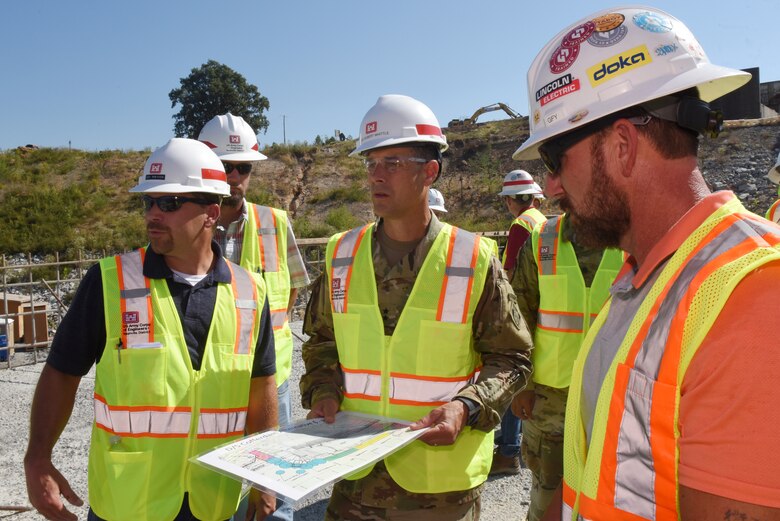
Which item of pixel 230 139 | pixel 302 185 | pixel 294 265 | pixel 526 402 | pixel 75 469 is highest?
pixel 302 185

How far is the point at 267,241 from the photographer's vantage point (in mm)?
4422

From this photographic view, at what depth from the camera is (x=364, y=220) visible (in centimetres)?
2905

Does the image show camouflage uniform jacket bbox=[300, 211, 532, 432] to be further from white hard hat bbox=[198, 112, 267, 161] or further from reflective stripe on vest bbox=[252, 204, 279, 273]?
white hard hat bbox=[198, 112, 267, 161]

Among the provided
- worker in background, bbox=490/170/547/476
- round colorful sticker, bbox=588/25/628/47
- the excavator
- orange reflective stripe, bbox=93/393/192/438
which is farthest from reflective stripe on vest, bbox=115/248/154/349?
the excavator

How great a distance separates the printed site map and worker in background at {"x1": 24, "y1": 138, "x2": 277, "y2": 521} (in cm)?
43

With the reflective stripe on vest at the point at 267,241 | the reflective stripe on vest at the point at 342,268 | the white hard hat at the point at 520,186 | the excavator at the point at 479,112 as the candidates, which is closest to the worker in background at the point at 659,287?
the reflective stripe on vest at the point at 342,268

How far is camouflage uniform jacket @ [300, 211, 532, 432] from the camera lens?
8.74 ft

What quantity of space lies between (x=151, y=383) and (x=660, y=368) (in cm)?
198

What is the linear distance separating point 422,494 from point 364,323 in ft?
2.55

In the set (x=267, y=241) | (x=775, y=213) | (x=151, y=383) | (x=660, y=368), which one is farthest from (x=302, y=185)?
(x=660, y=368)

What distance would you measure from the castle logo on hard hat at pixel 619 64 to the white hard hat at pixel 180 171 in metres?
1.96

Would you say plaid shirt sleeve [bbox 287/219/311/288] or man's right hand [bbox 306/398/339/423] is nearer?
man's right hand [bbox 306/398/339/423]

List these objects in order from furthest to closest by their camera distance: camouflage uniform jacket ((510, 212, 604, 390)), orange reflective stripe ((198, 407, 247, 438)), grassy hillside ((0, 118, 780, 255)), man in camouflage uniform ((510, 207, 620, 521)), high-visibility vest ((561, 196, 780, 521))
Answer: grassy hillside ((0, 118, 780, 255)), camouflage uniform jacket ((510, 212, 604, 390)), man in camouflage uniform ((510, 207, 620, 521)), orange reflective stripe ((198, 407, 247, 438)), high-visibility vest ((561, 196, 780, 521))

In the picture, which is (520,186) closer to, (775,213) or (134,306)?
(775,213)
